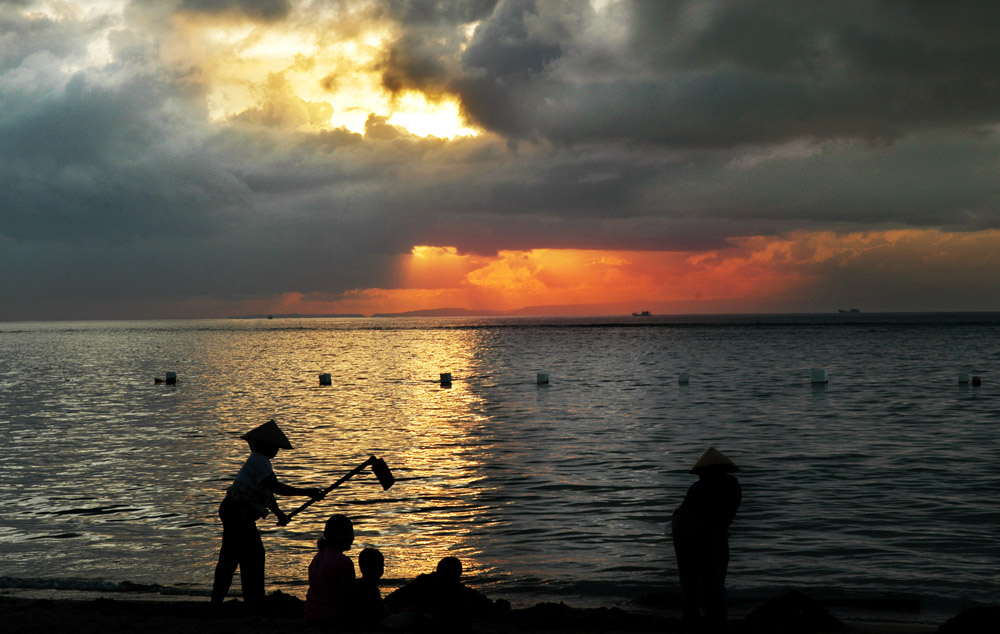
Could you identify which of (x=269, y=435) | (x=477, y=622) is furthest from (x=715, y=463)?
(x=269, y=435)

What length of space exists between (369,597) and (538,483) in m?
10.6

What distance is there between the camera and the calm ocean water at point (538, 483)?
41.8 feet

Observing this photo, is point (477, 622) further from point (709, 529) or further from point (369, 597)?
point (709, 529)

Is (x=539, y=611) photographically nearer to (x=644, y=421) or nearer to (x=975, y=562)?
(x=975, y=562)

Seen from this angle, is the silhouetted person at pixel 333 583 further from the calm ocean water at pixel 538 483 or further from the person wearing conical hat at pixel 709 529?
the person wearing conical hat at pixel 709 529

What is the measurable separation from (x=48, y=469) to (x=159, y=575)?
11.9 metres

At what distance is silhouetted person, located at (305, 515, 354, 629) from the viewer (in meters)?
9.09

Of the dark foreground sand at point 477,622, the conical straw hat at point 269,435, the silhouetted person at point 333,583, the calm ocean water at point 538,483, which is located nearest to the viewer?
the silhouetted person at point 333,583

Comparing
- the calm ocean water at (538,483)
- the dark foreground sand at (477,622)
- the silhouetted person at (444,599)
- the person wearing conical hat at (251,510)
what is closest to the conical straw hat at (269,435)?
the person wearing conical hat at (251,510)

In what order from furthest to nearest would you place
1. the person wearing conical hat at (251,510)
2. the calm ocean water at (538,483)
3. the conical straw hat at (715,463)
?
the calm ocean water at (538,483) → the person wearing conical hat at (251,510) → the conical straw hat at (715,463)

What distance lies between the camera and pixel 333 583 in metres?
9.17

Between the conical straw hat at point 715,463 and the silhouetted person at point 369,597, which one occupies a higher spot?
the conical straw hat at point 715,463

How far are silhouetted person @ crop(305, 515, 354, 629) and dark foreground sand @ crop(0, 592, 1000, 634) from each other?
21 cm

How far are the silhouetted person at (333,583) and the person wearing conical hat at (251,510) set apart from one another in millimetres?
839
